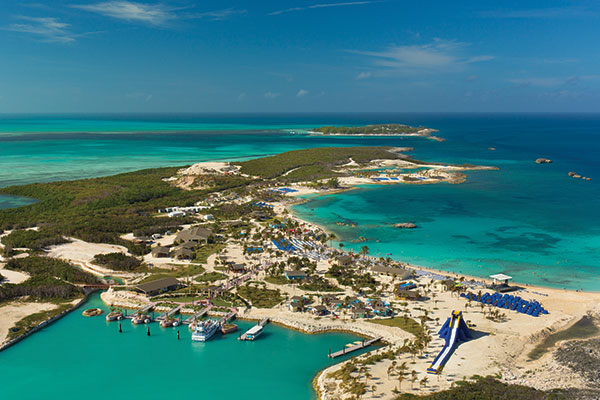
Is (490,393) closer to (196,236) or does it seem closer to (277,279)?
(277,279)

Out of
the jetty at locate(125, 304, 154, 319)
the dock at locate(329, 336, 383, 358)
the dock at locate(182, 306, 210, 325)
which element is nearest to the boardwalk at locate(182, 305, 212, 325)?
the dock at locate(182, 306, 210, 325)

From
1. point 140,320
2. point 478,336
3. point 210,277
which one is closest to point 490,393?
point 478,336

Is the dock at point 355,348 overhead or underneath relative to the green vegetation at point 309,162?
underneath

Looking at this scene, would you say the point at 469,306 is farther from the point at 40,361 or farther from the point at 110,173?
the point at 110,173

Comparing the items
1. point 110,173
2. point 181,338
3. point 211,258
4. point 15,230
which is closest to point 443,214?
point 211,258

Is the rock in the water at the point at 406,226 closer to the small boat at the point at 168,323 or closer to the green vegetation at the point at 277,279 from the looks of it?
the green vegetation at the point at 277,279

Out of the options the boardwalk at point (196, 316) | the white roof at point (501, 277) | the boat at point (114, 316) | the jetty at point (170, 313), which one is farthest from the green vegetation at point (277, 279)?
the white roof at point (501, 277)
